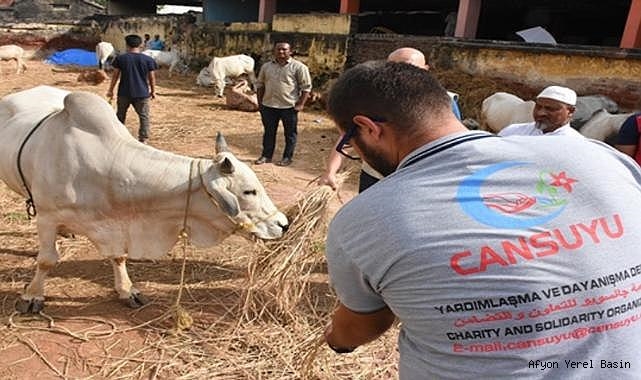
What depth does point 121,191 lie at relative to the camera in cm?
285

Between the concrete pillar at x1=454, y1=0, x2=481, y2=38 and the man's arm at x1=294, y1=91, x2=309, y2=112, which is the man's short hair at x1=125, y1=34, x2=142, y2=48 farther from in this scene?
the concrete pillar at x1=454, y1=0, x2=481, y2=38

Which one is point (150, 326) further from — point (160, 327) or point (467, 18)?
point (467, 18)

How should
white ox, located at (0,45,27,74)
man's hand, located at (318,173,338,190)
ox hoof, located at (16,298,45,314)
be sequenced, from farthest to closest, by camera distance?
white ox, located at (0,45,27,74) → man's hand, located at (318,173,338,190) → ox hoof, located at (16,298,45,314)

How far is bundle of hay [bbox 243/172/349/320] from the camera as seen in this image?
9.82 feet

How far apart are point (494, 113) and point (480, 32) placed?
688 cm

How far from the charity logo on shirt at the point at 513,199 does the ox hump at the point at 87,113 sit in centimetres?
249


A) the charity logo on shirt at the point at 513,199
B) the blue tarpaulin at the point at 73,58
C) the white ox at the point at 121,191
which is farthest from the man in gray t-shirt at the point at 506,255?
the blue tarpaulin at the point at 73,58

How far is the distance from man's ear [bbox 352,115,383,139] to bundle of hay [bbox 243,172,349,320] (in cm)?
185

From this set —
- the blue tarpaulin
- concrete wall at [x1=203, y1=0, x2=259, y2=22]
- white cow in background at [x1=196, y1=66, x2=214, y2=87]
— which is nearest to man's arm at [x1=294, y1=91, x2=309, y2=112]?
white cow in background at [x1=196, y1=66, x2=214, y2=87]

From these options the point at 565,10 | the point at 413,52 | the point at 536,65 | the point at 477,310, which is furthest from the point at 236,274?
the point at 565,10

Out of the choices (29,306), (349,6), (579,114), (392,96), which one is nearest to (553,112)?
(392,96)

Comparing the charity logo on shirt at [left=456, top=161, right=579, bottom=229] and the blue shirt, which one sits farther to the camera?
the blue shirt

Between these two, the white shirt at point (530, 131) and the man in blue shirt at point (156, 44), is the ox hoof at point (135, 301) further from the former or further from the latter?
the man in blue shirt at point (156, 44)

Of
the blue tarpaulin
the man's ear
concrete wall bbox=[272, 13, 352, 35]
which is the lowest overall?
the blue tarpaulin
